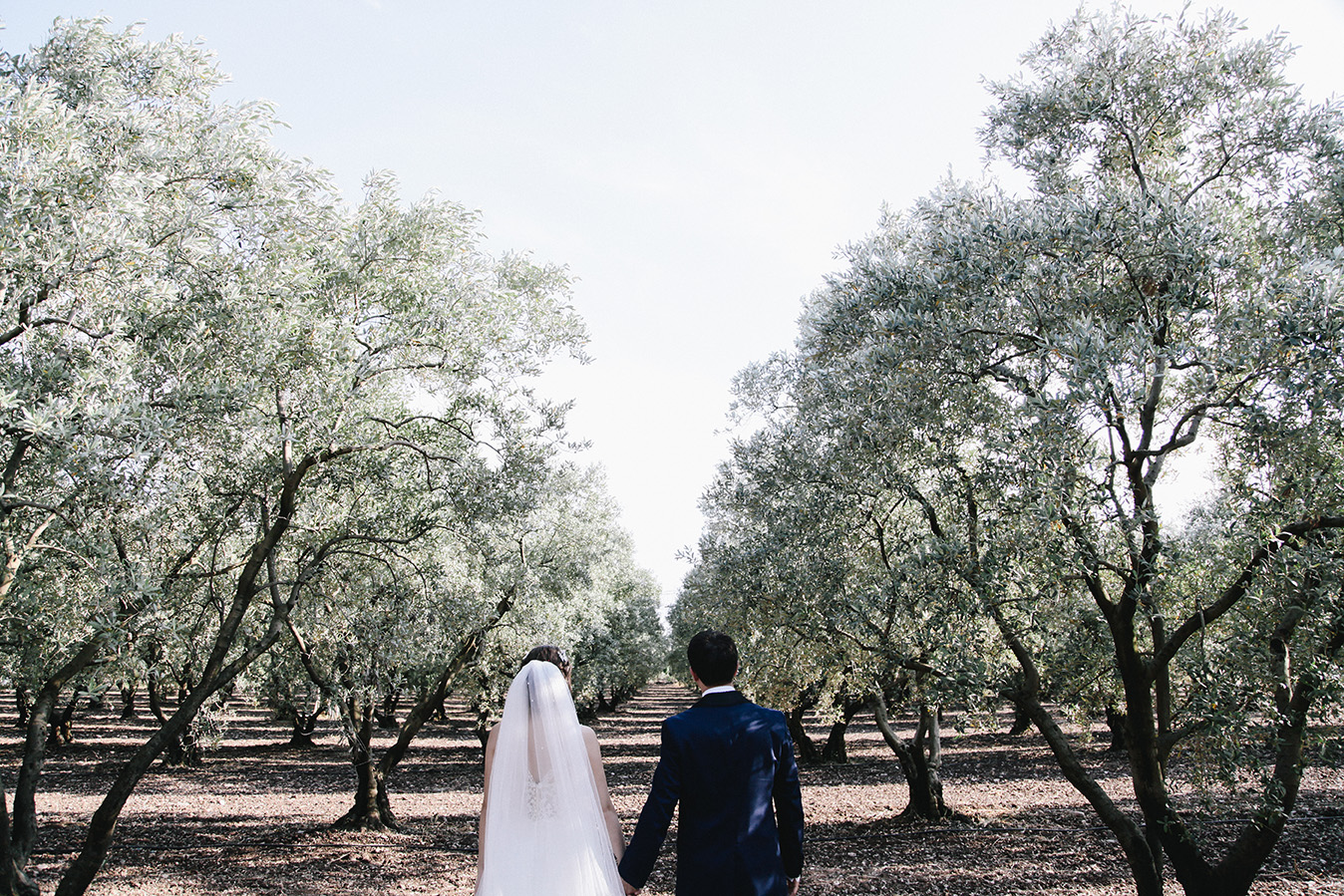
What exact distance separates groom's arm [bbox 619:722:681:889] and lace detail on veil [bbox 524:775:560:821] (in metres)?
0.91

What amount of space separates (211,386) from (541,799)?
5421mm

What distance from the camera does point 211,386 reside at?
7953mm

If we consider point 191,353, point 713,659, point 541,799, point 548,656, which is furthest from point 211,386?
point 713,659

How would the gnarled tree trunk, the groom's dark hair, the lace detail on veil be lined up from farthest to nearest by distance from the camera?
1. the gnarled tree trunk
2. the lace detail on veil
3. the groom's dark hair

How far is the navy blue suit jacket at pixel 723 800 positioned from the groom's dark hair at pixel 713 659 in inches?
6.4

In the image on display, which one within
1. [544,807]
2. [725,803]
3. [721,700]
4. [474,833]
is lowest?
[474,833]

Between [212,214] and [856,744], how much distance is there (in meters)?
37.5

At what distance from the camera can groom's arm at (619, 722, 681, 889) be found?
4492mm

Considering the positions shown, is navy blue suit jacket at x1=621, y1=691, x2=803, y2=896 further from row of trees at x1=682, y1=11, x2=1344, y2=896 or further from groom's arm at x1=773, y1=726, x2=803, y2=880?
row of trees at x1=682, y1=11, x2=1344, y2=896

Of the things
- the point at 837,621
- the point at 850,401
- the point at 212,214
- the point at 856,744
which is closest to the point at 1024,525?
the point at 850,401

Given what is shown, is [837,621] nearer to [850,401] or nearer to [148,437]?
[850,401]

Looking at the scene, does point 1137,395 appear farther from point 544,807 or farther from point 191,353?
point 191,353

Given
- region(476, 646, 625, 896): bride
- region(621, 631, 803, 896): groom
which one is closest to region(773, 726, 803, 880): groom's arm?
region(621, 631, 803, 896): groom

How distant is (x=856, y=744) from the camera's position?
3884 centimetres
